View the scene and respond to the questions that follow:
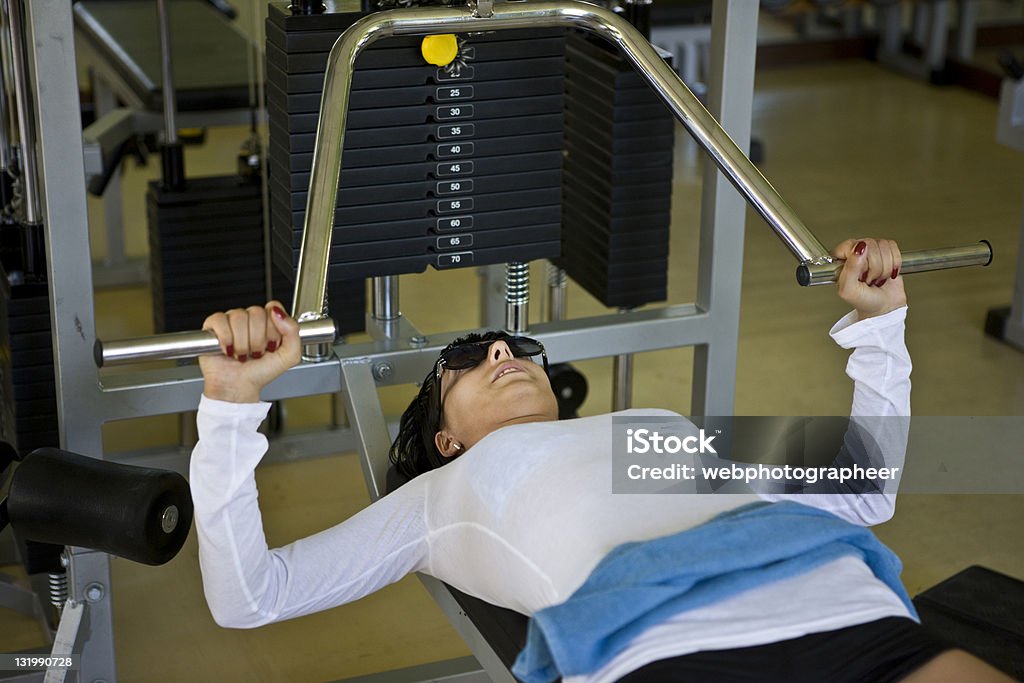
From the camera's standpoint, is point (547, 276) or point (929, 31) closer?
point (547, 276)

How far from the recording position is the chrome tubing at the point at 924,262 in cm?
165

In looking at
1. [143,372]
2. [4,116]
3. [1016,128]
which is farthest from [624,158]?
→ [1016,128]

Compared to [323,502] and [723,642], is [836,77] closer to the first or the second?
[323,502]

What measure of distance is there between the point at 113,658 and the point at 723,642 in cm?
97

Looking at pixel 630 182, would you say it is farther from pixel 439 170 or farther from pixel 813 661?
pixel 813 661

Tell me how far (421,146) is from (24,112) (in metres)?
0.60

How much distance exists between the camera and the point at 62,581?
7.11 ft

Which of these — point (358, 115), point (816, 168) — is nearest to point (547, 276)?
point (358, 115)

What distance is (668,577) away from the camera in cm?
145

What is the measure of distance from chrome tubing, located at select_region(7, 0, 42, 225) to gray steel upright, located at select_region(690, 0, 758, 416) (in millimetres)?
1025

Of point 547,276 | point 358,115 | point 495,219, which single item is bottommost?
point 547,276

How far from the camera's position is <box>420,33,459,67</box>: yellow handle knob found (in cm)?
189

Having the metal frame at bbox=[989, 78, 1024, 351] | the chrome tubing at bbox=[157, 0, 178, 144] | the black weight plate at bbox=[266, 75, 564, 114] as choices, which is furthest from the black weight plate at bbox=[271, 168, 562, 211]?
the metal frame at bbox=[989, 78, 1024, 351]

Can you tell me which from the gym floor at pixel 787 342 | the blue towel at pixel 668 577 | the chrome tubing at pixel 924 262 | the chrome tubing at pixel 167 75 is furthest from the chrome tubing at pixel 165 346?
the chrome tubing at pixel 167 75
